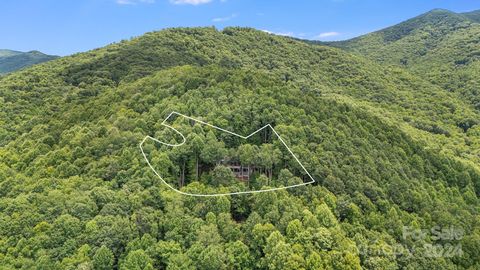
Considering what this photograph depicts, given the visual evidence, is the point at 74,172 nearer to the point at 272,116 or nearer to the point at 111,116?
the point at 111,116

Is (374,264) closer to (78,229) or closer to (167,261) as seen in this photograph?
(167,261)

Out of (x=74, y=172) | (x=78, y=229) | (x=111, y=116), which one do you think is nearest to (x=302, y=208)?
(x=78, y=229)

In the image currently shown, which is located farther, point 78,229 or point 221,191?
point 221,191

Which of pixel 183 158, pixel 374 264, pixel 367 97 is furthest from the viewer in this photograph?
pixel 367 97

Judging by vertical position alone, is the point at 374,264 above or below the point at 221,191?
below

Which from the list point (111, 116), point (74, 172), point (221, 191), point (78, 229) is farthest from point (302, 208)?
point (111, 116)

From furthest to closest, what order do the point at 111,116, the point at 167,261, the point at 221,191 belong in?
the point at 111,116 < the point at 221,191 < the point at 167,261

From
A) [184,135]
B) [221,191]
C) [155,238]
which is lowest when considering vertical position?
[155,238]
